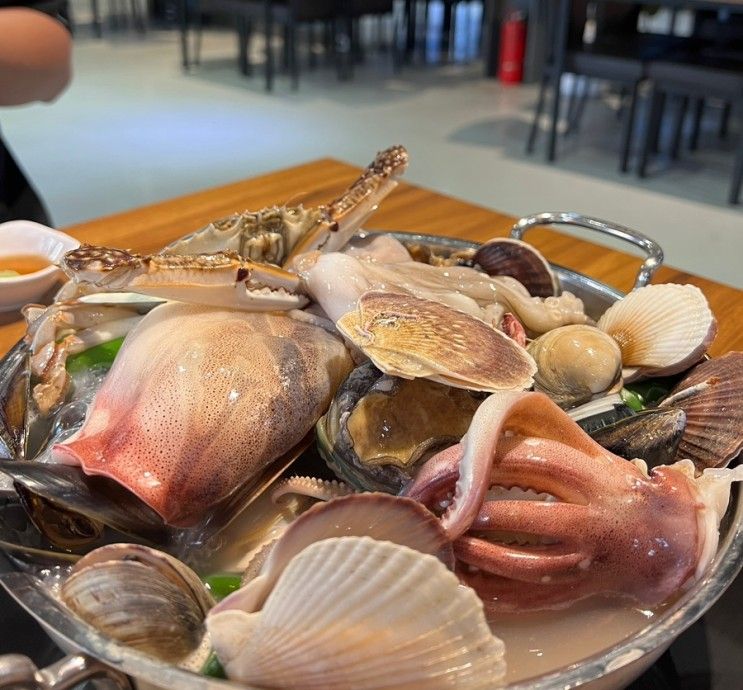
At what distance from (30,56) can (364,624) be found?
0.97m

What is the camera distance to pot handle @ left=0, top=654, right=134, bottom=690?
1.06ft

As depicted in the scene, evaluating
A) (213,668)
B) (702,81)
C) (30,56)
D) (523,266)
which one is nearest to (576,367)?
(523,266)

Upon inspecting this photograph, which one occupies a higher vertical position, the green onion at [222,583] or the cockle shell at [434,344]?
the cockle shell at [434,344]

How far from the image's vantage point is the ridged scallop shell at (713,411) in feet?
1.60

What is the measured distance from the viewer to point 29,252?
2.80 ft

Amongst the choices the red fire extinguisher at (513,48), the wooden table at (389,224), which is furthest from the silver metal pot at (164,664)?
the red fire extinguisher at (513,48)

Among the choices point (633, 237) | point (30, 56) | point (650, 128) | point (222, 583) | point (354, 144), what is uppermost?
point (30, 56)

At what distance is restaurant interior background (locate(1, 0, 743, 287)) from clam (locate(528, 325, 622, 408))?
1.62 m

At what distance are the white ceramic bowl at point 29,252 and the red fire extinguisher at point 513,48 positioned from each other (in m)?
3.69

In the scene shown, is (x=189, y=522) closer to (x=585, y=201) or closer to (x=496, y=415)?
(x=496, y=415)

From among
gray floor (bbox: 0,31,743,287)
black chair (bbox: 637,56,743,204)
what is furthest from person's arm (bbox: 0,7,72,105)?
black chair (bbox: 637,56,743,204)

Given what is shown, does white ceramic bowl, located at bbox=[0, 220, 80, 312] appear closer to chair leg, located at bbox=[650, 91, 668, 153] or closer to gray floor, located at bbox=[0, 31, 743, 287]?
gray floor, located at bbox=[0, 31, 743, 287]

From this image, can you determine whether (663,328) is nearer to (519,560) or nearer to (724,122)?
(519,560)

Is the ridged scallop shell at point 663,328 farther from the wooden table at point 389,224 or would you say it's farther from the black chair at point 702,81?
the black chair at point 702,81
